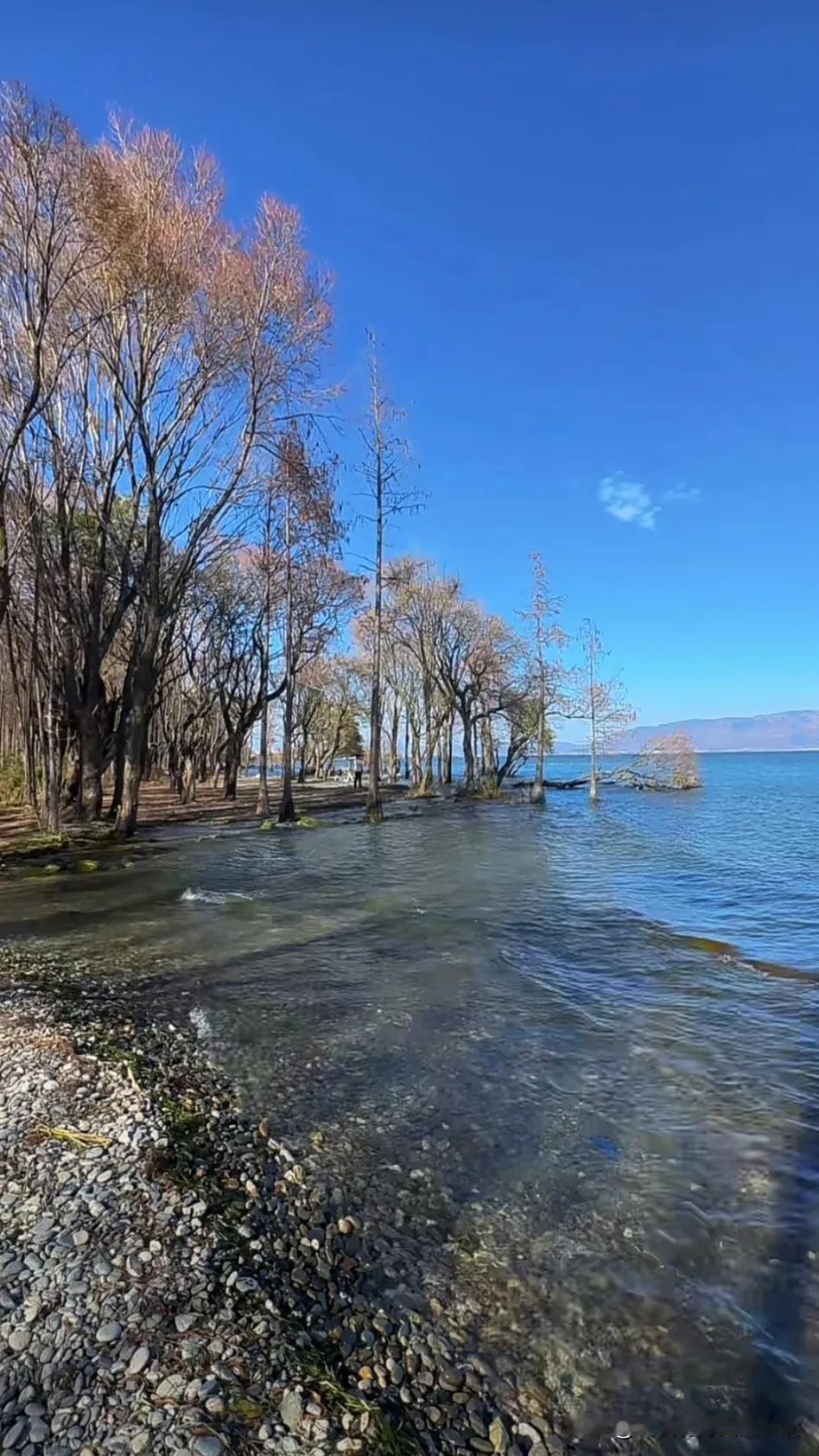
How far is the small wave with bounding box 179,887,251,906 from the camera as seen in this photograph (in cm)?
1176

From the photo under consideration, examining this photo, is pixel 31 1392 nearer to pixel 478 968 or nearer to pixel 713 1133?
pixel 713 1133

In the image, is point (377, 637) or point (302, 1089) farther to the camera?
point (377, 637)

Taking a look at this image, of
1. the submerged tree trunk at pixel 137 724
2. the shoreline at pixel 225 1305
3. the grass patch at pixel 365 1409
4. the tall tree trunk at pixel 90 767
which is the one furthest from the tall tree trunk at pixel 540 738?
the grass patch at pixel 365 1409

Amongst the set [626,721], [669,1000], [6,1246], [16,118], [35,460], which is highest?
[16,118]

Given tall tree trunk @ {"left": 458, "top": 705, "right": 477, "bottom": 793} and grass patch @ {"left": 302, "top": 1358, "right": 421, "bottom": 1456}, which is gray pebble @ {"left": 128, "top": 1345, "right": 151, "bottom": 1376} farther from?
tall tree trunk @ {"left": 458, "top": 705, "right": 477, "bottom": 793}

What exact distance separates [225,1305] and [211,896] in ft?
31.9

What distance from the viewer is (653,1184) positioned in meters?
4.14

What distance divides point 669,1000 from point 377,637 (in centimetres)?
2115

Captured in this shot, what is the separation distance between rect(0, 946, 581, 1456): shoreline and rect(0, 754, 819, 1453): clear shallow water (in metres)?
0.26

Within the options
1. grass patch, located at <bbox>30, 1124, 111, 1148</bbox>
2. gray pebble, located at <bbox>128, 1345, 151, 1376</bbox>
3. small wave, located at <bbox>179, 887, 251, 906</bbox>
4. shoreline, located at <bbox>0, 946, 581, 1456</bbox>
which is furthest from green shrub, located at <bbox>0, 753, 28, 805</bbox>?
gray pebble, located at <bbox>128, 1345, 151, 1376</bbox>

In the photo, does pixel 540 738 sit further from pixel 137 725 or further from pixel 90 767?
pixel 137 725

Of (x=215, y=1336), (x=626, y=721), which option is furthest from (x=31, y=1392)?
(x=626, y=721)

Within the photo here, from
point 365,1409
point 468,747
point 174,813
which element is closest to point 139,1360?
point 365,1409

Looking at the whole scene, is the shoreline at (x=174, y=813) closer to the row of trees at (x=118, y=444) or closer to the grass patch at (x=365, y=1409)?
the row of trees at (x=118, y=444)
